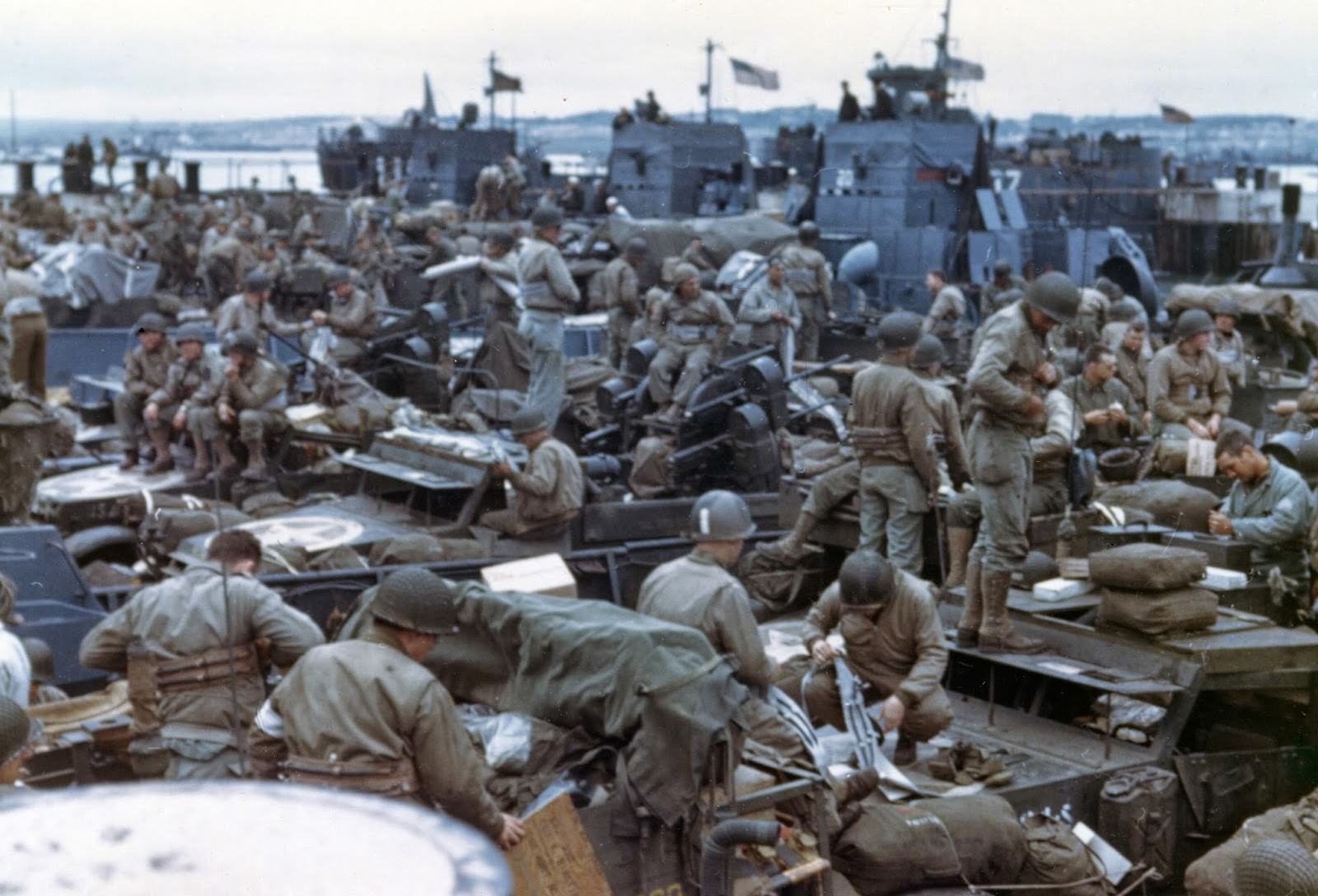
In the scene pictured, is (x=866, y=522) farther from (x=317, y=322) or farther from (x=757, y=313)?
(x=317, y=322)

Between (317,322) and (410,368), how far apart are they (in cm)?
99

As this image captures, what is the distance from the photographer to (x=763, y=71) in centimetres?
2914

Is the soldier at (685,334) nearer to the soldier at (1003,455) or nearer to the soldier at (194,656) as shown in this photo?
the soldier at (1003,455)

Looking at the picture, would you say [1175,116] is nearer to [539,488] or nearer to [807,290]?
[807,290]

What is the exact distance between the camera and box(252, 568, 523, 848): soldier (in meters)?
5.26

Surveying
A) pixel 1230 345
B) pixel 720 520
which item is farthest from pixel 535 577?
pixel 1230 345

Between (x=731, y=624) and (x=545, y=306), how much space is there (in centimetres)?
765

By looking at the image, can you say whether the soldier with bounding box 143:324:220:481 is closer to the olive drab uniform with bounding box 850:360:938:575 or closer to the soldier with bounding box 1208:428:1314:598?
the olive drab uniform with bounding box 850:360:938:575

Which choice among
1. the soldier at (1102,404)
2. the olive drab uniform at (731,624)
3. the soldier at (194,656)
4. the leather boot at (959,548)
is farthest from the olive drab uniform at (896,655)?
the soldier at (1102,404)

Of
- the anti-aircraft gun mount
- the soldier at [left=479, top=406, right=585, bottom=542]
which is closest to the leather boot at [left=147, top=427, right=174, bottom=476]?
the anti-aircraft gun mount

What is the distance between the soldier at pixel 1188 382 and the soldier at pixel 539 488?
15.3 feet

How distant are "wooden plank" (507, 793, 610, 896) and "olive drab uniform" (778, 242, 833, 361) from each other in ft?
40.9

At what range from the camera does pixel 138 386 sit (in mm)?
13945

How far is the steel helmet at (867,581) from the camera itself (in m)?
7.64
